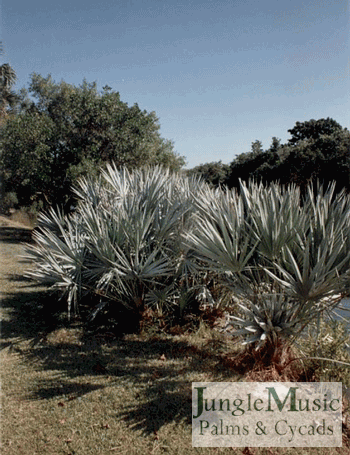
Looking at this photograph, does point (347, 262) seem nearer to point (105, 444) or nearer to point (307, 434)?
point (307, 434)

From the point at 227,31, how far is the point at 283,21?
32.7 inches

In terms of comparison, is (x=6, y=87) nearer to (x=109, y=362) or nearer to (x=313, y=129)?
(x=313, y=129)

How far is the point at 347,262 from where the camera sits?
13.4 ft

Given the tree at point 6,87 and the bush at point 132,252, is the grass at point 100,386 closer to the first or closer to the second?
the bush at point 132,252

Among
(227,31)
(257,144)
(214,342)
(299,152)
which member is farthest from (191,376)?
(257,144)

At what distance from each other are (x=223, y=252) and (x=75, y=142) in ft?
46.6

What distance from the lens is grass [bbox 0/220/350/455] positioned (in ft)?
11.6

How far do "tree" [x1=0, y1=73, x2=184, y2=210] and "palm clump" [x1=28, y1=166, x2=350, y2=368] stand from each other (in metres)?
8.82

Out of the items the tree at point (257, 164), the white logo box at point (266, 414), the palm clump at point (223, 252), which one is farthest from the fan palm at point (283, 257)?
the tree at point (257, 164)

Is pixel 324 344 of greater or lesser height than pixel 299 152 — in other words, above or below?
below

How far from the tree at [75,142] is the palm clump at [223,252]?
28.9 ft

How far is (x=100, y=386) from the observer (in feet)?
14.9

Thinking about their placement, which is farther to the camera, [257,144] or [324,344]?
[257,144]

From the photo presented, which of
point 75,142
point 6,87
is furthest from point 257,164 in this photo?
point 6,87
